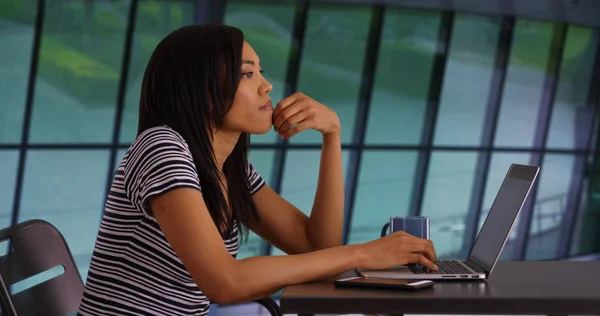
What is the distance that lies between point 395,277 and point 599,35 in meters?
8.36

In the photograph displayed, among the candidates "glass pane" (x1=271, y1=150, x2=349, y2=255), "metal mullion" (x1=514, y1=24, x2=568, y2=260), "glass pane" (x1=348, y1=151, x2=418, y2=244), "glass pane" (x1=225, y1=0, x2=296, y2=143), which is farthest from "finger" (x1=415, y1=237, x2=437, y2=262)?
"metal mullion" (x1=514, y1=24, x2=568, y2=260)

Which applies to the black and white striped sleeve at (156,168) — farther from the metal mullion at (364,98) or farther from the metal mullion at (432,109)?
the metal mullion at (432,109)

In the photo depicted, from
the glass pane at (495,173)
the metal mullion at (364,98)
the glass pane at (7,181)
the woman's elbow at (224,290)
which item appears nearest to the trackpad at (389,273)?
the woman's elbow at (224,290)

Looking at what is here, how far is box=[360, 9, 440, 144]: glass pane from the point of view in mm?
7922

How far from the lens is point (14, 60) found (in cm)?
613

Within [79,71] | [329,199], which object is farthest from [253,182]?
[79,71]

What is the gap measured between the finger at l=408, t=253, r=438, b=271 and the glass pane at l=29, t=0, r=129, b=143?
5208mm

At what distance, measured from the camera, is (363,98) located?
780 centimetres

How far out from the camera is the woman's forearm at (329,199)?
2104 mm

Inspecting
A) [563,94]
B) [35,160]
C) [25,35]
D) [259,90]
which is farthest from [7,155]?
[563,94]

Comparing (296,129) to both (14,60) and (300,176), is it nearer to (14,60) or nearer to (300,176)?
(14,60)

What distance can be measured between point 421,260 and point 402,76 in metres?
6.52

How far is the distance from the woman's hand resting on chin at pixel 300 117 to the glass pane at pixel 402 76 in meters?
5.91

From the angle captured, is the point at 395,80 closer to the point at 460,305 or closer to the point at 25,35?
the point at 25,35
